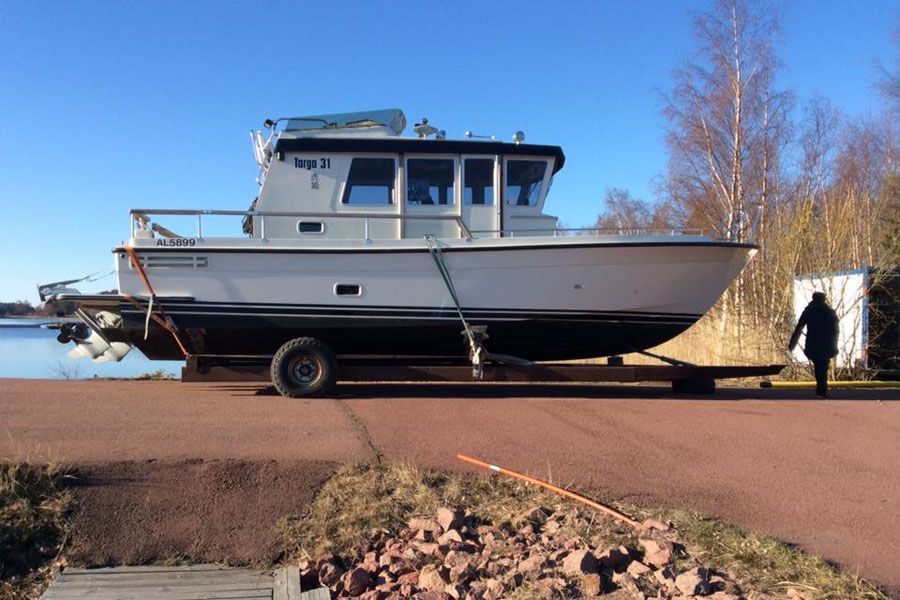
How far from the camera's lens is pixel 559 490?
473cm

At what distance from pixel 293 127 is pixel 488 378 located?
4465mm

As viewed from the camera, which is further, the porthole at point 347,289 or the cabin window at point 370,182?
the cabin window at point 370,182

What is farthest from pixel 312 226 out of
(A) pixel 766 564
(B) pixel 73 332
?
(A) pixel 766 564

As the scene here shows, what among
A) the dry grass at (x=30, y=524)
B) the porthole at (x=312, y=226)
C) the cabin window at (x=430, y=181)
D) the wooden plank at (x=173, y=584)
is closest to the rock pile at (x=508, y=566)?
the wooden plank at (x=173, y=584)

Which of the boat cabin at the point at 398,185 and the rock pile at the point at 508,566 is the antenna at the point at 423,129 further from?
the rock pile at the point at 508,566

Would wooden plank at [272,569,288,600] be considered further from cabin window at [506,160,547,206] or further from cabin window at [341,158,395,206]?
Result: cabin window at [506,160,547,206]

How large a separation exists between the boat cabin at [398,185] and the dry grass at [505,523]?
15.1 ft

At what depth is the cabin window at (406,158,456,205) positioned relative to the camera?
30.5 feet

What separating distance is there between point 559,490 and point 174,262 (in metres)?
5.88

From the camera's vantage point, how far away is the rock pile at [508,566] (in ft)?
11.6

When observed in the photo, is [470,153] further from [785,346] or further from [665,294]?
[785,346]

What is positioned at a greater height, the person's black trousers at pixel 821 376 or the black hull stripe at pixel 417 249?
the black hull stripe at pixel 417 249

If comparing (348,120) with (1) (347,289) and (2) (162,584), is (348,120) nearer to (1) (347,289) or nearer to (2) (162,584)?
(1) (347,289)

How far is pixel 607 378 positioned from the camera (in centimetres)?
900
